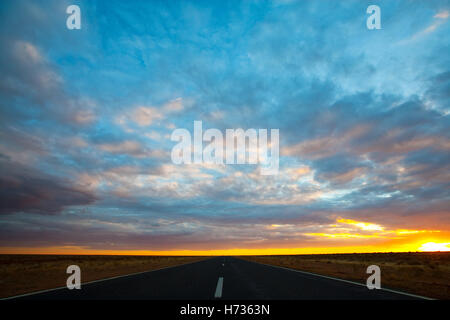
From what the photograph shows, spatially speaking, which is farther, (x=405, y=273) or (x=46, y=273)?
(x=46, y=273)

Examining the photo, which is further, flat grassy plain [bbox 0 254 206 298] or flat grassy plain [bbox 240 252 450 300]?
flat grassy plain [bbox 0 254 206 298]

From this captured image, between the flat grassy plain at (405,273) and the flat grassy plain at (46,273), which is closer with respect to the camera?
the flat grassy plain at (405,273)

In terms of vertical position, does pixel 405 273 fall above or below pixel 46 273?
above
